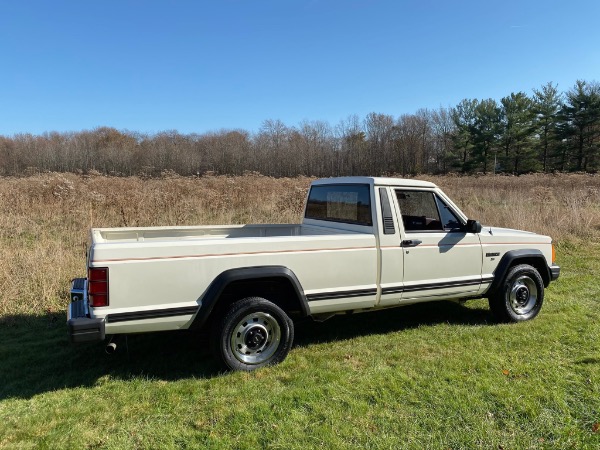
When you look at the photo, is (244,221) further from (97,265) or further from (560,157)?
(560,157)

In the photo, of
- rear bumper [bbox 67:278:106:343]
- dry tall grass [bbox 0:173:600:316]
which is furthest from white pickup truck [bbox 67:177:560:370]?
dry tall grass [bbox 0:173:600:316]

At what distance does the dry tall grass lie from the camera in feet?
20.8

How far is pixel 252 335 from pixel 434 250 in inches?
90.1

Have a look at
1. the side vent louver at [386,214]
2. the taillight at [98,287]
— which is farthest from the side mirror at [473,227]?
the taillight at [98,287]

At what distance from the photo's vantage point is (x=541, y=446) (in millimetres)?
2846

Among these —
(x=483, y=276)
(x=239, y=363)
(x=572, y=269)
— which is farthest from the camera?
(x=572, y=269)

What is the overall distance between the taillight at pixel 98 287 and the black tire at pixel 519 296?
458cm

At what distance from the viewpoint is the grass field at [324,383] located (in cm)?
297

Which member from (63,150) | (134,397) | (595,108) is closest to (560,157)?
(595,108)

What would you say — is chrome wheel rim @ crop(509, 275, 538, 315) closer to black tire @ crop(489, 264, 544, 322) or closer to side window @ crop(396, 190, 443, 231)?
black tire @ crop(489, 264, 544, 322)

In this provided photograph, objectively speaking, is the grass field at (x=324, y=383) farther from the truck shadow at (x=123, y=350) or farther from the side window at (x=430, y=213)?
the side window at (x=430, y=213)

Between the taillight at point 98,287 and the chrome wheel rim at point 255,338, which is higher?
the taillight at point 98,287

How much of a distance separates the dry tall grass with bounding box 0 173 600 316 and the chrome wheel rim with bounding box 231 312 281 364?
3.48 meters

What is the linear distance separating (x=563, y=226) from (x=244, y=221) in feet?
30.5
